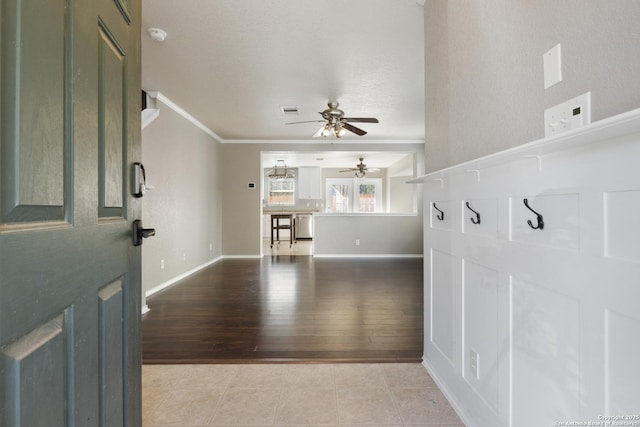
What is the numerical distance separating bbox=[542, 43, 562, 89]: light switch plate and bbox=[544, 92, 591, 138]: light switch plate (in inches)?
3.1

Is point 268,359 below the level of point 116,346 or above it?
below

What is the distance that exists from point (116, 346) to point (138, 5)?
1.14m

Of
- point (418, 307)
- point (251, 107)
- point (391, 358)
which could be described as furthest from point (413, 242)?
point (391, 358)

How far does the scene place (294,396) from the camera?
5.02 ft

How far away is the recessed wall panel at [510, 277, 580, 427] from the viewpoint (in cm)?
79

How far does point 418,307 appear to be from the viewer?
9.50 ft

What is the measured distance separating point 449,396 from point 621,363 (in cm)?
100

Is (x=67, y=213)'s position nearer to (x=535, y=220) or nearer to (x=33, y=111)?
(x=33, y=111)

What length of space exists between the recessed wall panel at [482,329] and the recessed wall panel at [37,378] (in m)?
1.31

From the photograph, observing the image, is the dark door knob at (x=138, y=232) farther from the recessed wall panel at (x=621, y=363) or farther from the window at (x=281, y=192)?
the window at (x=281, y=192)

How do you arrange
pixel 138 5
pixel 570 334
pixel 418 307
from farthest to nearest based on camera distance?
pixel 418 307 → pixel 138 5 → pixel 570 334

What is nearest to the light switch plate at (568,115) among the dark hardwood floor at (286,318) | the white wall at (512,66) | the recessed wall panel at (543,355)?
the white wall at (512,66)

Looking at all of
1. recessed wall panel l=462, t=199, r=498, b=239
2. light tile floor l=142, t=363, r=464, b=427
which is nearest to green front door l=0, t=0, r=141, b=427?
light tile floor l=142, t=363, r=464, b=427

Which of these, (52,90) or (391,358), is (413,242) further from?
(52,90)
